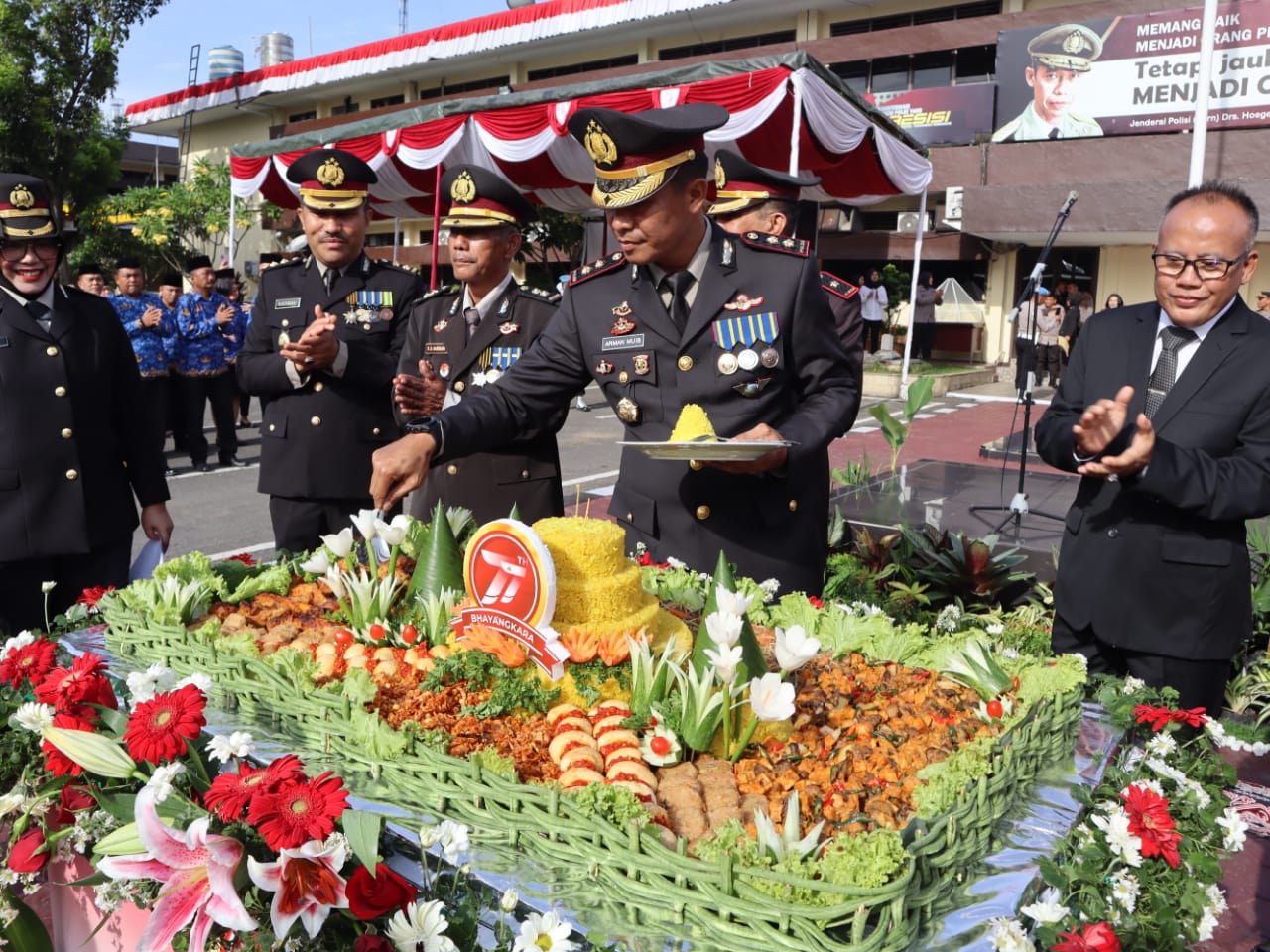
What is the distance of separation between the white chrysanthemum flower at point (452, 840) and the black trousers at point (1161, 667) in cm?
175

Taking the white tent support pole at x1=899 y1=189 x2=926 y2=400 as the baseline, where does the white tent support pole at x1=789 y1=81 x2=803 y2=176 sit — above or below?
above

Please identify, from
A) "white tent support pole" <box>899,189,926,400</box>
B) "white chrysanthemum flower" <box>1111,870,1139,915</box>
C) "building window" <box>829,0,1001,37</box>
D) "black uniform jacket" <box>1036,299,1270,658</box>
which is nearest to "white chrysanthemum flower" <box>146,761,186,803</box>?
"white chrysanthemum flower" <box>1111,870,1139,915</box>

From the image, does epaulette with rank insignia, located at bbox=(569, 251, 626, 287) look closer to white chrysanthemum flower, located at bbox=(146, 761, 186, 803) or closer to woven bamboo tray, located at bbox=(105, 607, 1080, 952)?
woven bamboo tray, located at bbox=(105, 607, 1080, 952)

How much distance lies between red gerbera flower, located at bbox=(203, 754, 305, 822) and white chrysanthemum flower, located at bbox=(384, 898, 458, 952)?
0.23 metres

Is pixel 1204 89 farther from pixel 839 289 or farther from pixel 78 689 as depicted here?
pixel 78 689

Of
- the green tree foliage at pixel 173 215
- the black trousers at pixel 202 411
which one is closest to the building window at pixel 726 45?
the green tree foliage at pixel 173 215

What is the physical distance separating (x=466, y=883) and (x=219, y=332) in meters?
9.84

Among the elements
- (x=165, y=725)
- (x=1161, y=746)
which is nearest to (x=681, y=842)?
(x=165, y=725)

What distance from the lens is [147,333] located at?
30.5ft

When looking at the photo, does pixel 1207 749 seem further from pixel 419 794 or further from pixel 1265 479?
pixel 419 794

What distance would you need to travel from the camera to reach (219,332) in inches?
395

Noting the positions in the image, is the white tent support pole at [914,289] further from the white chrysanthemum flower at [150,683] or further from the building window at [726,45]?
the building window at [726,45]

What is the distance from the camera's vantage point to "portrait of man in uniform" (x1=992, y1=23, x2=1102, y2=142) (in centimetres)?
1794

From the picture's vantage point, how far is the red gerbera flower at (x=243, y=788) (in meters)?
1.24
